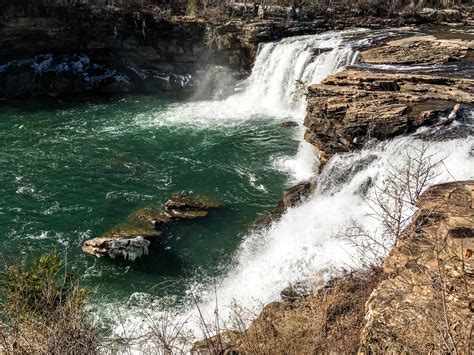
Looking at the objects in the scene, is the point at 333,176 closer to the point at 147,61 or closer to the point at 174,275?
the point at 174,275

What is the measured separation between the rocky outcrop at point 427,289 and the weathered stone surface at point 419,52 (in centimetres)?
1457

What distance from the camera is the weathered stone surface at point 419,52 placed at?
20.7 m

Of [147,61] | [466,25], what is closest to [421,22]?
[466,25]

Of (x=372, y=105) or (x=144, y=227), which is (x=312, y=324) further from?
(x=372, y=105)

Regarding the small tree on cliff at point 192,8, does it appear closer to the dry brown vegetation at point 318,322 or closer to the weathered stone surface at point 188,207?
the weathered stone surface at point 188,207

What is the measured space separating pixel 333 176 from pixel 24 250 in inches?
429

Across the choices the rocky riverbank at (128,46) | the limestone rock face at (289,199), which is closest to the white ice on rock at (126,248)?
the limestone rock face at (289,199)

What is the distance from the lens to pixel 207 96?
2973cm

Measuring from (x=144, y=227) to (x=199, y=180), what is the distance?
13.2ft

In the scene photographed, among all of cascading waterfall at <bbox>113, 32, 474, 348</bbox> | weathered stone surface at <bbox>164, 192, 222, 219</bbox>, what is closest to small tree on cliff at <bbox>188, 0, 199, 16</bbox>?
cascading waterfall at <bbox>113, 32, 474, 348</bbox>

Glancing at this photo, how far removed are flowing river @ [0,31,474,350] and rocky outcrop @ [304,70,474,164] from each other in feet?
2.20

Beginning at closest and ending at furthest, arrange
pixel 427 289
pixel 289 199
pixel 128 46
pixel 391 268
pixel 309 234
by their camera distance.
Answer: pixel 427 289 → pixel 391 268 → pixel 309 234 → pixel 289 199 → pixel 128 46

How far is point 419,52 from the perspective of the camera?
2123cm

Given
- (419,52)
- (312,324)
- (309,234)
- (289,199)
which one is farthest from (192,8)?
(312,324)
